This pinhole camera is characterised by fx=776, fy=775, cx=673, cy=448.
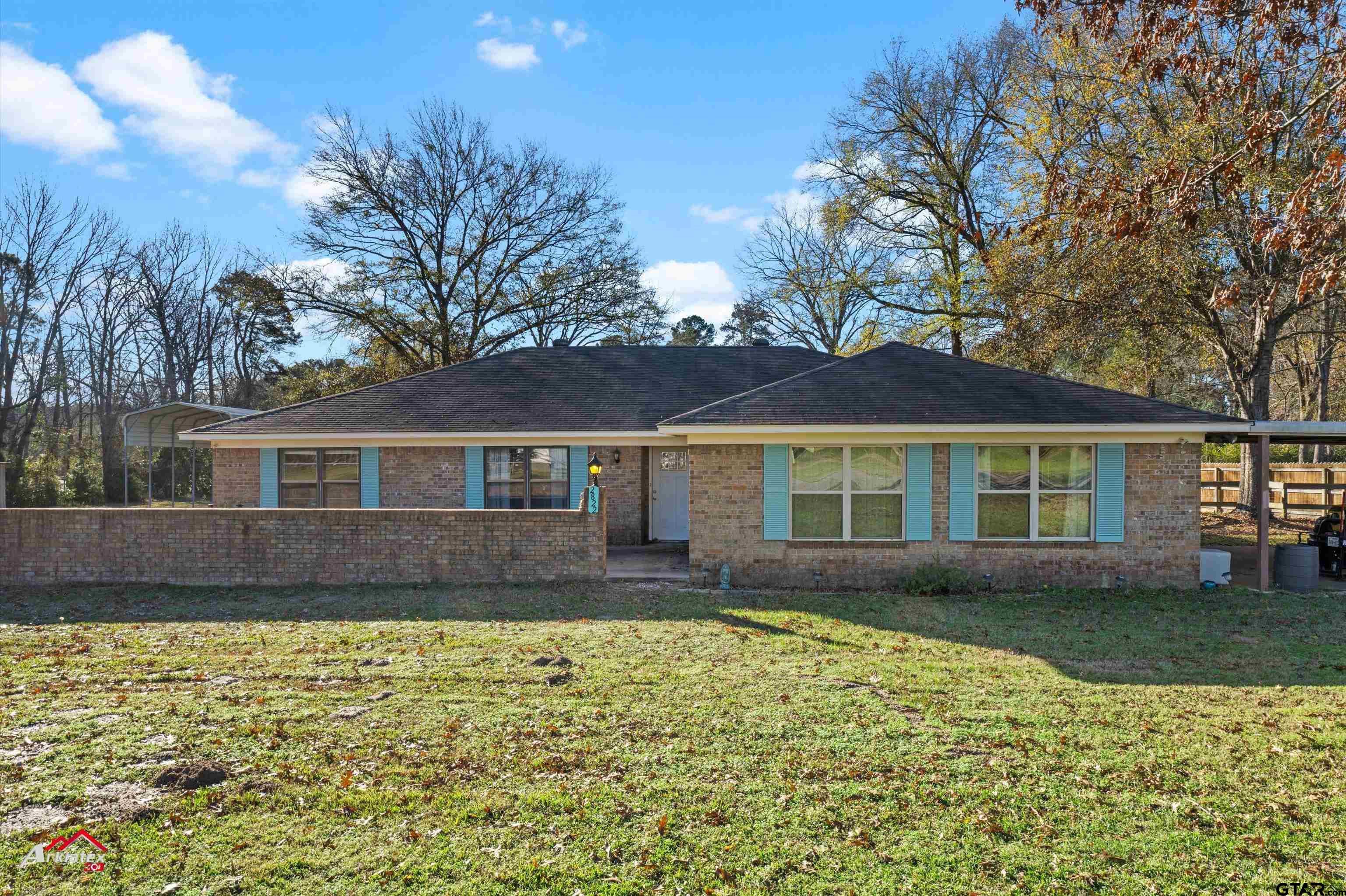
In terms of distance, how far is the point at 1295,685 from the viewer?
22.1 feet

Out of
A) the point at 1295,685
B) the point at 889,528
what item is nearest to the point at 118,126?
the point at 889,528

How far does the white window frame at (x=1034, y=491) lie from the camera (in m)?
11.4

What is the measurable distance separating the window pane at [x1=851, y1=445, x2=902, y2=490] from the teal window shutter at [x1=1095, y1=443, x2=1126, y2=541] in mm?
2890

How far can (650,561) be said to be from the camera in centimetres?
1366

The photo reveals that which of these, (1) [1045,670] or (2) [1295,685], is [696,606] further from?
(2) [1295,685]

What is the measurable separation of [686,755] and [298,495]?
13.0 meters

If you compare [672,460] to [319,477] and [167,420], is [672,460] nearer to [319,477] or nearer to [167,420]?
[319,477]

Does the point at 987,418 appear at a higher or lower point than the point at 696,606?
higher

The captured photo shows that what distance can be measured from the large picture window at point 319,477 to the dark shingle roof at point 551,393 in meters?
0.61

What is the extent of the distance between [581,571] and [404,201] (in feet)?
76.8

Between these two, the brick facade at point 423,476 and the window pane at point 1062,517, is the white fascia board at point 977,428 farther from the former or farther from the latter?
the brick facade at point 423,476

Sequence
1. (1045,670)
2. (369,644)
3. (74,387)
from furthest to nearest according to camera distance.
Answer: (74,387) < (369,644) < (1045,670)

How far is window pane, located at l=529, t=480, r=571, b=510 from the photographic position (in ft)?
50.2

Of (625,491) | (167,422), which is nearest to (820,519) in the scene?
(625,491)
